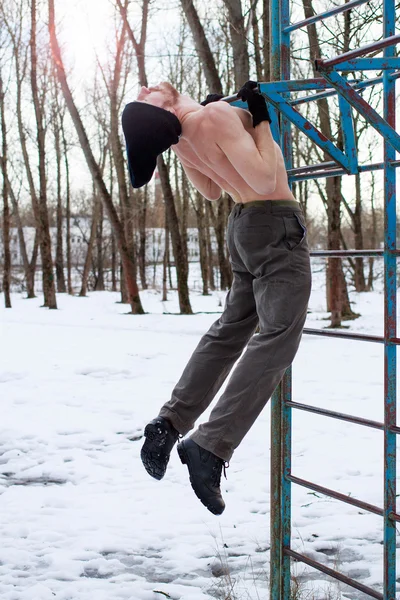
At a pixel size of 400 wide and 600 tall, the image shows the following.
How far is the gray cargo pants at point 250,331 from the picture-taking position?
7.01 feet

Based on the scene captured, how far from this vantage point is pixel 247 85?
210 centimetres

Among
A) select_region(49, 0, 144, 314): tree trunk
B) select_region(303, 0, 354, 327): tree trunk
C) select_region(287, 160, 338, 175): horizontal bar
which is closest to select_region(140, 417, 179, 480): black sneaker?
select_region(287, 160, 338, 175): horizontal bar

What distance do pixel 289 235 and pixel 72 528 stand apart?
2803 mm

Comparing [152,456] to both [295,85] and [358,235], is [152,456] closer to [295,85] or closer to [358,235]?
[295,85]

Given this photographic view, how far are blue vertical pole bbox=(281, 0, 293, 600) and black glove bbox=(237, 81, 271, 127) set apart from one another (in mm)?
475

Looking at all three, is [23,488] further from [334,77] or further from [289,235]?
[334,77]

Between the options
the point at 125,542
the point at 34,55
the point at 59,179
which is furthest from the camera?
the point at 59,179

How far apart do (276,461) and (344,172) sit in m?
1.34

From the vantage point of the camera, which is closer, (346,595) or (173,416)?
(173,416)

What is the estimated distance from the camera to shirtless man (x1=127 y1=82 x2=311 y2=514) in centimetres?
210

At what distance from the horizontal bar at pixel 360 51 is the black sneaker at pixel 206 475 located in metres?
1.28

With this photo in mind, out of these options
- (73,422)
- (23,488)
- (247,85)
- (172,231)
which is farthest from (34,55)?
(247,85)

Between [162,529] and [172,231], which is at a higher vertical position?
[172,231]

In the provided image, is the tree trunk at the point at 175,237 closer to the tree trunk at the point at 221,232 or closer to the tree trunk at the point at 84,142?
the tree trunk at the point at 84,142
